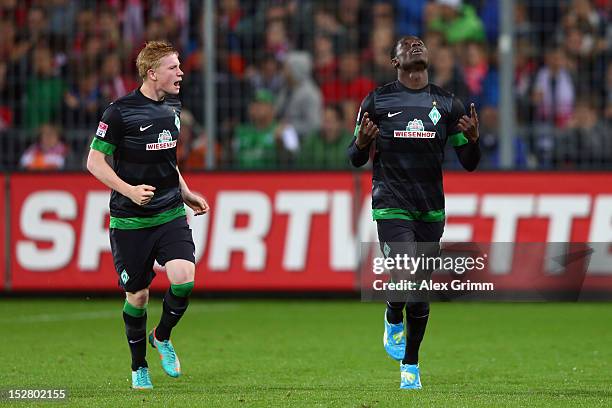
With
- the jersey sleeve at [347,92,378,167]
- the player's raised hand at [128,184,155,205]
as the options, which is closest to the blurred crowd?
the jersey sleeve at [347,92,378,167]

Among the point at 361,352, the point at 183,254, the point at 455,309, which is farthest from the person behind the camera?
the point at 455,309

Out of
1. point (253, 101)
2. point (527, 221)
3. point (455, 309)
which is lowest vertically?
point (455, 309)

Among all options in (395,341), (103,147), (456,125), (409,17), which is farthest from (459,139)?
(409,17)

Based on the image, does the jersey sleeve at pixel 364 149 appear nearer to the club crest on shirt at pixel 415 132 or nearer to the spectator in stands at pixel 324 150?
the club crest on shirt at pixel 415 132

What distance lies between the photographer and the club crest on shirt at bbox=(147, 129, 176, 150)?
8531mm

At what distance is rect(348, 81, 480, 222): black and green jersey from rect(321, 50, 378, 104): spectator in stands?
6.70 metres

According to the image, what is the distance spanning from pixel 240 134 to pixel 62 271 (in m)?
2.59

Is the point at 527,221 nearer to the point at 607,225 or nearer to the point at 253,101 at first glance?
the point at 607,225

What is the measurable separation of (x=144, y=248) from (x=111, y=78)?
726cm

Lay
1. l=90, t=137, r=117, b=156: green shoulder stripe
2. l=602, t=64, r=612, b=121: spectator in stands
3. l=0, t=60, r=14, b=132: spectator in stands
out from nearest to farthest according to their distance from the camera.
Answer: l=90, t=137, r=117, b=156: green shoulder stripe, l=602, t=64, r=612, b=121: spectator in stands, l=0, t=60, r=14, b=132: spectator in stands

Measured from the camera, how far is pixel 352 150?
858 centimetres

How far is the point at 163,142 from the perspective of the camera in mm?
8570

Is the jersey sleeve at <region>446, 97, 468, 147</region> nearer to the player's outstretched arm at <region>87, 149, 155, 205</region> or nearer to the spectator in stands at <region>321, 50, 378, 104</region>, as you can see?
the player's outstretched arm at <region>87, 149, 155, 205</region>

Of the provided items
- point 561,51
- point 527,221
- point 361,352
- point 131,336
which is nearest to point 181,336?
point 361,352
